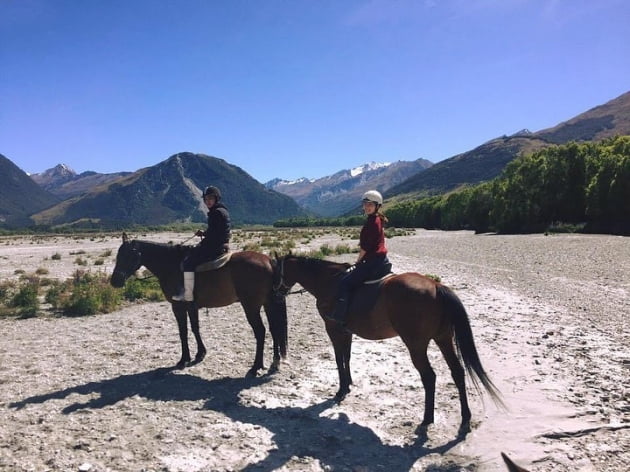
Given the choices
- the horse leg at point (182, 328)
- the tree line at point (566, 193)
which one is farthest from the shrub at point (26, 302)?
the tree line at point (566, 193)

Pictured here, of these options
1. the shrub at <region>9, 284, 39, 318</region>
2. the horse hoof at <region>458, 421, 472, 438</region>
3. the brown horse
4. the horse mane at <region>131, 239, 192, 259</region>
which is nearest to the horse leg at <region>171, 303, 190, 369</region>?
the horse mane at <region>131, 239, 192, 259</region>

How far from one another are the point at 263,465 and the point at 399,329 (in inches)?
117

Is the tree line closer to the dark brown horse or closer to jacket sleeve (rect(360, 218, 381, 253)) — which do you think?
jacket sleeve (rect(360, 218, 381, 253))

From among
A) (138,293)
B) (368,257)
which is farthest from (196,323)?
(138,293)

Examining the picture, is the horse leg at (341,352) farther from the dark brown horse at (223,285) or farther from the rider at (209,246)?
the rider at (209,246)

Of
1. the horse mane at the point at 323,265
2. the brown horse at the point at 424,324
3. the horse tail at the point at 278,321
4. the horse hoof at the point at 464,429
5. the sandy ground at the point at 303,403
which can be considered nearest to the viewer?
the sandy ground at the point at 303,403

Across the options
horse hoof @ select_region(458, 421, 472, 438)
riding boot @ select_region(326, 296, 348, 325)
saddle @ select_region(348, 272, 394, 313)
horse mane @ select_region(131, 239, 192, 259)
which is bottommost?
horse hoof @ select_region(458, 421, 472, 438)

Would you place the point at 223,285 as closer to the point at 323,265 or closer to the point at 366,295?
the point at 323,265

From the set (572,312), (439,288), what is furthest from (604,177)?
(439,288)

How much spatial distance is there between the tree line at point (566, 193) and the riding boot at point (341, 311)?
4805 centimetres

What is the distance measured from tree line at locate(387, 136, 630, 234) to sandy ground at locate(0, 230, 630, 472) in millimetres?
39971

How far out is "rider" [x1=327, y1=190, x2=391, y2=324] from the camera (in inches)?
303

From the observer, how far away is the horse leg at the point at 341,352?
8.08m

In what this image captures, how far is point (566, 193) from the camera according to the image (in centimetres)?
5516
